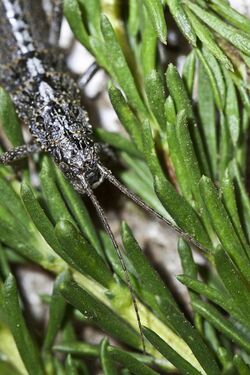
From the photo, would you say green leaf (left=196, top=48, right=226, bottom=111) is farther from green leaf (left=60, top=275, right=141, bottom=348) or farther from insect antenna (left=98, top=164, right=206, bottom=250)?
green leaf (left=60, top=275, right=141, bottom=348)

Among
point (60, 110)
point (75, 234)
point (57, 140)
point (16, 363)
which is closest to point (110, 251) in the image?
point (75, 234)

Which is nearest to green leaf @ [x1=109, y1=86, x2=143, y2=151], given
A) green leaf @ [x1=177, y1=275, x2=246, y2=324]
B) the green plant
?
the green plant

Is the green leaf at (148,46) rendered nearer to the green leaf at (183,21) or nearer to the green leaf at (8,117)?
the green leaf at (183,21)

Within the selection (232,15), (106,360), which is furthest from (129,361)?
(232,15)

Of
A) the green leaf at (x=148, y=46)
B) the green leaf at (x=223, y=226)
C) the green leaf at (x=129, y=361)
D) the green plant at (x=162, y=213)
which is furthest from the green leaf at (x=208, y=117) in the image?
the green leaf at (x=129, y=361)

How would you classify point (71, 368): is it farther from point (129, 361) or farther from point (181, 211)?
point (181, 211)

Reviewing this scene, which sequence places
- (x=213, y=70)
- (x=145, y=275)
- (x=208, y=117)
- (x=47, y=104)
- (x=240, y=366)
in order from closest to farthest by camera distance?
(x=240, y=366)
(x=145, y=275)
(x=213, y=70)
(x=208, y=117)
(x=47, y=104)
